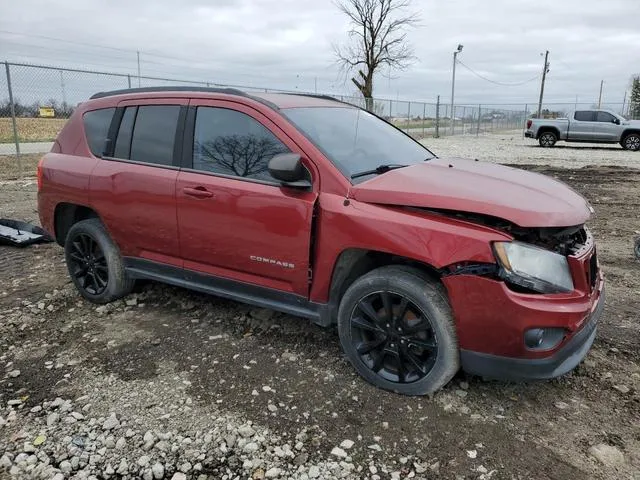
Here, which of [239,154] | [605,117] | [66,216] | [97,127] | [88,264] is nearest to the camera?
[239,154]

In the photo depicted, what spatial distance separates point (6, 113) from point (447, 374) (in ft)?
42.1

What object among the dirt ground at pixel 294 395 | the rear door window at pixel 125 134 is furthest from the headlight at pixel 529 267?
the rear door window at pixel 125 134

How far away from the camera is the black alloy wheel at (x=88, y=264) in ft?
14.2

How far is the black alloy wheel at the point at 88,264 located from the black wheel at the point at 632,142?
22.3 meters

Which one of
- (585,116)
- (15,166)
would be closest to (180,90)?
(15,166)

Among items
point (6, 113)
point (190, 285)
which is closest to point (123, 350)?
point (190, 285)

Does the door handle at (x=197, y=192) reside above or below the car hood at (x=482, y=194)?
below

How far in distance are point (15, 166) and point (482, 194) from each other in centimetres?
1338

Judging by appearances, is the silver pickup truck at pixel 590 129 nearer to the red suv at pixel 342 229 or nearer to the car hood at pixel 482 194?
the red suv at pixel 342 229

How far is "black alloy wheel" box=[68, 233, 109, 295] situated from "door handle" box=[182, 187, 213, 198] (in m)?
1.19

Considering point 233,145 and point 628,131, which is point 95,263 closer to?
point 233,145

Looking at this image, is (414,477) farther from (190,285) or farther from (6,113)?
(6,113)

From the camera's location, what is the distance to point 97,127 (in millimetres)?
4250

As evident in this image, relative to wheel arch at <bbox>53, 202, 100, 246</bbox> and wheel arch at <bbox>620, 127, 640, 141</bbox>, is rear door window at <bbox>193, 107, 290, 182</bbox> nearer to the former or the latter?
wheel arch at <bbox>53, 202, 100, 246</bbox>
